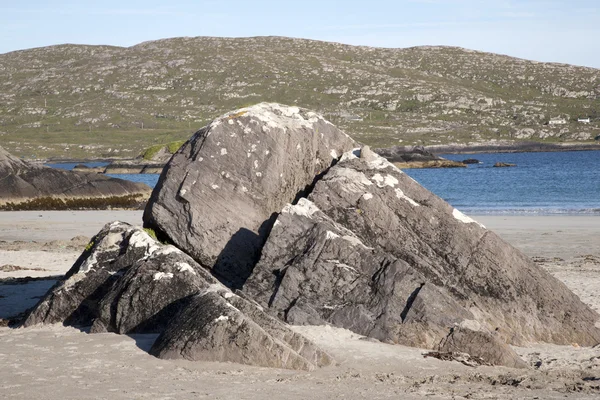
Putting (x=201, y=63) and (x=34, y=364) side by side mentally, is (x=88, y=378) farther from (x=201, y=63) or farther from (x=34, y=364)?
(x=201, y=63)

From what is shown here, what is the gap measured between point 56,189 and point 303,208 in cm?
3227

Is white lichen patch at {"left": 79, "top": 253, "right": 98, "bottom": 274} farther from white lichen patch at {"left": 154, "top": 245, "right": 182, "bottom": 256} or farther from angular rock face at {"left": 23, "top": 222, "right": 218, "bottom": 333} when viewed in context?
white lichen patch at {"left": 154, "top": 245, "right": 182, "bottom": 256}

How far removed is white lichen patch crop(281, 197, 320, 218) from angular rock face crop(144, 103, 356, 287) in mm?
1018

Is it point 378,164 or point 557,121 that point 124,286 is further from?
point 557,121

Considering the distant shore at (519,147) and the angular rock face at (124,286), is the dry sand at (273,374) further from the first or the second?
the distant shore at (519,147)

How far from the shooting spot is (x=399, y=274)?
436 inches

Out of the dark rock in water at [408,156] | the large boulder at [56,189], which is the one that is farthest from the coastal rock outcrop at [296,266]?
the dark rock in water at [408,156]

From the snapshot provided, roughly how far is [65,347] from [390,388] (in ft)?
14.2

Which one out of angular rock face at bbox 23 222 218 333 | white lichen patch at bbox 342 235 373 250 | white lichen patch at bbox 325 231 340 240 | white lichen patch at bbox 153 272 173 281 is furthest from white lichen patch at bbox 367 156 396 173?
white lichen patch at bbox 153 272 173 281

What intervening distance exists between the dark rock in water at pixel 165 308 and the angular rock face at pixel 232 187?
918 millimetres

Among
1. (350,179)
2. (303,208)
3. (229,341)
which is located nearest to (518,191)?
(350,179)

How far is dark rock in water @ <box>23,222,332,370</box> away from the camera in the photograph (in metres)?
9.41

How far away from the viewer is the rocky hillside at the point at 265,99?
470ft

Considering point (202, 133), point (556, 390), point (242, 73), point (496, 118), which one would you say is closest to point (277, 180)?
point (202, 133)
